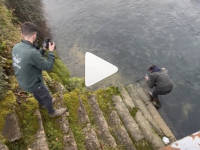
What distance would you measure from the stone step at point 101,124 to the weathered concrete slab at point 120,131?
24 centimetres

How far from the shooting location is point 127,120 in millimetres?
4590

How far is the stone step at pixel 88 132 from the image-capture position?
366 centimetres

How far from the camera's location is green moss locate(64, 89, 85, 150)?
12.1 ft

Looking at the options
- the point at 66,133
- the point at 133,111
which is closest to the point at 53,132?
the point at 66,133

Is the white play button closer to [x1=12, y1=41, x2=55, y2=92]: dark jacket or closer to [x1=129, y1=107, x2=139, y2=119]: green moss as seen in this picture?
[x1=129, y1=107, x2=139, y2=119]: green moss

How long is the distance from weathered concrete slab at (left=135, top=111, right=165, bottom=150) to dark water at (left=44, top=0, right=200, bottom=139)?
41.1 inches

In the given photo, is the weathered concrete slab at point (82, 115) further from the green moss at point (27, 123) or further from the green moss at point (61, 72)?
the green moss at point (61, 72)

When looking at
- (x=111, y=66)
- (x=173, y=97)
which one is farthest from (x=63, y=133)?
(x=173, y=97)

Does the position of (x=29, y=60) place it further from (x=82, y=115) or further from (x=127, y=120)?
(x=127, y=120)

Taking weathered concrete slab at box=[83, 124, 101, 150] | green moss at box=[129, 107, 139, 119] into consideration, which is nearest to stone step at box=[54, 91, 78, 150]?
weathered concrete slab at box=[83, 124, 101, 150]

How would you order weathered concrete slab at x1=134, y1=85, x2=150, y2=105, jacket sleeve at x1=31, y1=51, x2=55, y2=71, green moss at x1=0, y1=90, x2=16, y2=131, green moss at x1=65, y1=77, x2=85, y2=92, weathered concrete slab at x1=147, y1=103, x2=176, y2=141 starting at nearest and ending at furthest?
jacket sleeve at x1=31, y1=51, x2=55, y2=71
green moss at x1=0, y1=90, x2=16, y2=131
weathered concrete slab at x1=147, y1=103, x2=176, y2=141
weathered concrete slab at x1=134, y1=85, x2=150, y2=105
green moss at x1=65, y1=77, x2=85, y2=92

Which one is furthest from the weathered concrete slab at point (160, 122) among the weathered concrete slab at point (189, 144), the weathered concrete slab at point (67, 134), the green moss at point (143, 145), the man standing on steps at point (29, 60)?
the man standing on steps at point (29, 60)

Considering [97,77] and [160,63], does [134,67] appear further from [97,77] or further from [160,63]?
[97,77]

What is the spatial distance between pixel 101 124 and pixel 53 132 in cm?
114
